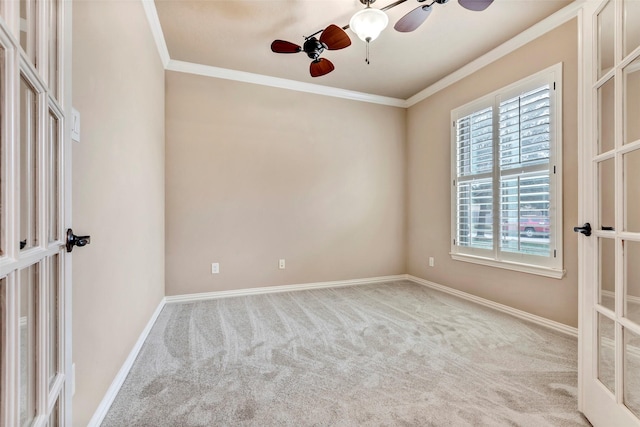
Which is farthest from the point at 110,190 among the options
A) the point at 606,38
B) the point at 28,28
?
the point at 606,38

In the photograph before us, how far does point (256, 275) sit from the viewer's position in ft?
11.8

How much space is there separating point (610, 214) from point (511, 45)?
245 centimetres

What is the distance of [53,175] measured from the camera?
Answer: 839 mm

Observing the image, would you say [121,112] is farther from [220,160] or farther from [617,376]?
[617,376]

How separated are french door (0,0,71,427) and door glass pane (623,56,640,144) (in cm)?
194

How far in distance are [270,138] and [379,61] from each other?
1.60 meters

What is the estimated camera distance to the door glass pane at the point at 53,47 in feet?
2.67

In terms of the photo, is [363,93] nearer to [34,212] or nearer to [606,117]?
[606,117]

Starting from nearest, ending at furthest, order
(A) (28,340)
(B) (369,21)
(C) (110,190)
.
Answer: (A) (28,340)
(C) (110,190)
(B) (369,21)

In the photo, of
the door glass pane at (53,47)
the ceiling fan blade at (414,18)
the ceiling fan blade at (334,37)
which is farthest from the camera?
the ceiling fan blade at (334,37)

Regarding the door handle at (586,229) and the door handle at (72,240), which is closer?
the door handle at (72,240)

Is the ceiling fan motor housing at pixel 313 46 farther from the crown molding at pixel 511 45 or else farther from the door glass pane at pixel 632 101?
the door glass pane at pixel 632 101

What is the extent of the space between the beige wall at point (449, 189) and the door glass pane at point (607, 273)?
137 cm

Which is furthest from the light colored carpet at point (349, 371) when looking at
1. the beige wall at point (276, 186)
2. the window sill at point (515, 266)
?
the beige wall at point (276, 186)
